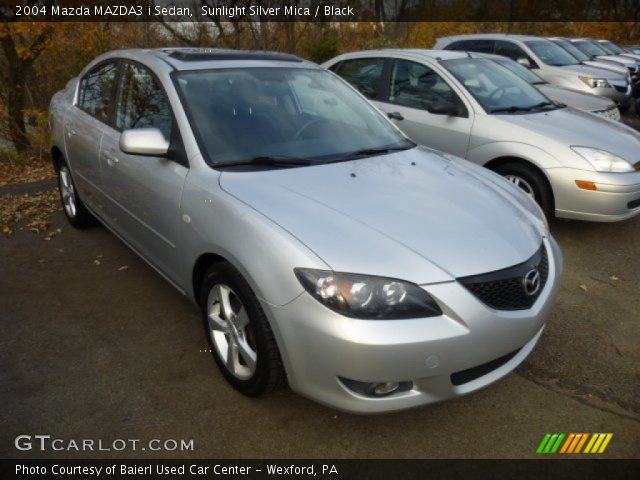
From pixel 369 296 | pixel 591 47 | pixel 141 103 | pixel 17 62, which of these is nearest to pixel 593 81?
pixel 591 47

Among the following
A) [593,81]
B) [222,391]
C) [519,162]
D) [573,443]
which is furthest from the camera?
[593,81]

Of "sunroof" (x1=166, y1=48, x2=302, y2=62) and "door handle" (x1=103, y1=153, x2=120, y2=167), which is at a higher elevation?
"sunroof" (x1=166, y1=48, x2=302, y2=62)

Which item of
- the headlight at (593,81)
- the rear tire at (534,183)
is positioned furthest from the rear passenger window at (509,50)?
the rear tire at (534,183)

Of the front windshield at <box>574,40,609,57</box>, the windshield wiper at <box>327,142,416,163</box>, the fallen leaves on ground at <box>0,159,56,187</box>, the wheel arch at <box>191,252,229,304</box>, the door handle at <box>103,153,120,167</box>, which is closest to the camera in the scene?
the wheel arch at <box>191,252,229,304</box>

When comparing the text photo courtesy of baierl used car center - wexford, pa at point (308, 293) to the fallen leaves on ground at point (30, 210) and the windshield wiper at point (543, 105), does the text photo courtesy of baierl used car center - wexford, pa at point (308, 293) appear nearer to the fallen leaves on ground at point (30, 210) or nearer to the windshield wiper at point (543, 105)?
the fallen leaves on ground at point (30, 210)

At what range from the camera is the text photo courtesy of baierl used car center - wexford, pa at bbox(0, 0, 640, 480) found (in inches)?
83.1

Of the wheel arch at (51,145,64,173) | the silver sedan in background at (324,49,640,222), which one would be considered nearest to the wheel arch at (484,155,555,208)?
the silver sedan in background at (324,49,640,222)

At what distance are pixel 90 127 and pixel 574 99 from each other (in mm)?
6385

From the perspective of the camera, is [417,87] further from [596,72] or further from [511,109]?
[596,72]

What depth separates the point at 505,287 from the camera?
2.21 m

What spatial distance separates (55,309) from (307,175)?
6.95 ft

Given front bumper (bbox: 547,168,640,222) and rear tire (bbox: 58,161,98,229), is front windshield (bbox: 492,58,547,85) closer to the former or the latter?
front bumper (bbox: 547,168,640,222)

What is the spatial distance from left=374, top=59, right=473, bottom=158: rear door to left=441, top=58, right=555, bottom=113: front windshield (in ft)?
0.64

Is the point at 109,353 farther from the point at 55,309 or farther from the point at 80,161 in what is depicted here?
the point at 80,161
